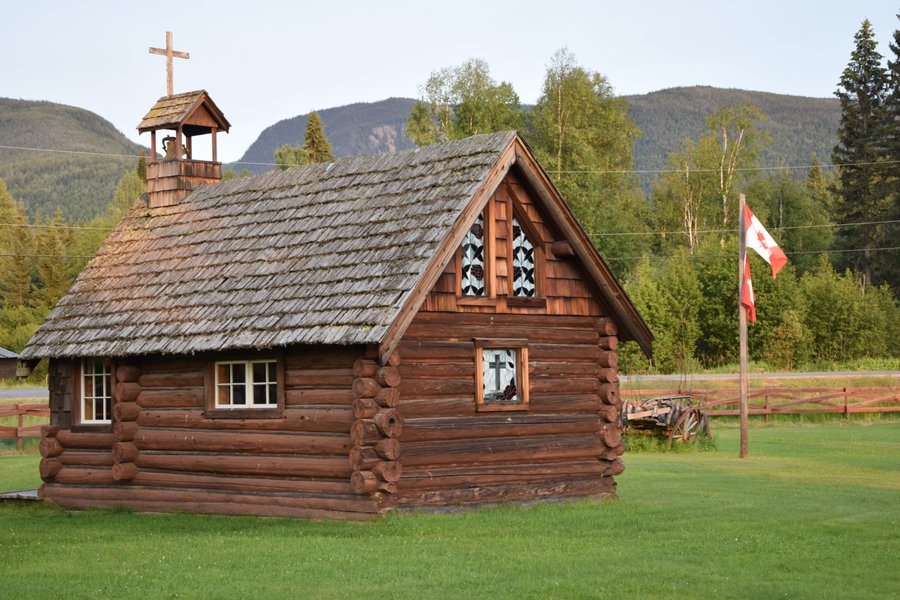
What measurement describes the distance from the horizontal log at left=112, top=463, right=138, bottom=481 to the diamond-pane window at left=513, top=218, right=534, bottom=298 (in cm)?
733

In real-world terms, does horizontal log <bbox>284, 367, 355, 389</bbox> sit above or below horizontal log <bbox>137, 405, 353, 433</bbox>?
above

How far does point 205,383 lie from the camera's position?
21453 mm

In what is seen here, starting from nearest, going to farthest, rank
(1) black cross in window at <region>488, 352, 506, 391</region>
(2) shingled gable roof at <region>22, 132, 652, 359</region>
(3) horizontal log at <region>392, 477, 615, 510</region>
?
(2) shingled gable roof at <region>22, 132, 652, 359</region>
(3) horizontal log at <region>392, 477, 615, 510</region>
(1) black cross in window at <region>488, 352, 506, 391</region>

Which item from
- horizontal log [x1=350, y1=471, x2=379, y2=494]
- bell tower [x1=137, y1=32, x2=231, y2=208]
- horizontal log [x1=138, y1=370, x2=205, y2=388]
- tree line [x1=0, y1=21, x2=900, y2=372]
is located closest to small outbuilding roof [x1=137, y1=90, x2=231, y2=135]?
bell tower [x1=137, y1=32, x2=231, y2=208]

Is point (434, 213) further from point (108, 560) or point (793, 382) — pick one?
point (793, 382)

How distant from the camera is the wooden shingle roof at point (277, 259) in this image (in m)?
19.5

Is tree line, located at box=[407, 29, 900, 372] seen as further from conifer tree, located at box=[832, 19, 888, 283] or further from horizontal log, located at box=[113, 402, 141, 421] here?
horizontal log, located at box=[113, 402, 141, 421]

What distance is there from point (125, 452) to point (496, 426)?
6659 millimetres

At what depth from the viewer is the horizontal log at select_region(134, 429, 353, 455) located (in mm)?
19609

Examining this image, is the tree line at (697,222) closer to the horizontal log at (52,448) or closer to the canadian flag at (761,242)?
the canadian flag at (761,242)

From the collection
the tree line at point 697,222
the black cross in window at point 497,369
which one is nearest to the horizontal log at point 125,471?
the black cross in window at point 497,369

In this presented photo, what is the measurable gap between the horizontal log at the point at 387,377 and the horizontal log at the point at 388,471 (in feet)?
3.68

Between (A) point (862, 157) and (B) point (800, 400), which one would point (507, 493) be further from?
(A) point (862, 157)

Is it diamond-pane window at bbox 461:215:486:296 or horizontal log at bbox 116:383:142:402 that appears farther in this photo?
horizontal log at bbox 116:383:142:402
